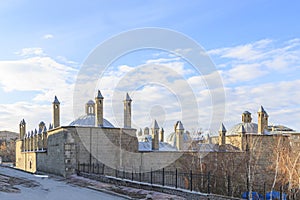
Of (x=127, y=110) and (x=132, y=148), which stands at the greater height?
(x=127, y=110)

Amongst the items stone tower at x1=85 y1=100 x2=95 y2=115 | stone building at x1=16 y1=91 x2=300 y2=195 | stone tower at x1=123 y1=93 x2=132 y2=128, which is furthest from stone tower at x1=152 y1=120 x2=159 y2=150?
stone tower at x1=85 y1=100 x2=95 y2=115

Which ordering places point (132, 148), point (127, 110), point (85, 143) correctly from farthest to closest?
1. point (127, 110)
2. point (132, 148)
3. point (85, 143)

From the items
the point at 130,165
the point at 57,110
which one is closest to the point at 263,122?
the point at 130,165

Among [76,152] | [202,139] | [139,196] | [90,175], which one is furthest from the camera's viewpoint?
[202,139]

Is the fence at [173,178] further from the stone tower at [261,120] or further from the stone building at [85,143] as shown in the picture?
the stone tower at [261,120]

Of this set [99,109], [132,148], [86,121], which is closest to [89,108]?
[86,121]

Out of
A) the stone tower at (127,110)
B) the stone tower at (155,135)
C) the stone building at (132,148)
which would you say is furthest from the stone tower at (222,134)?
the stone tower at (127,110)

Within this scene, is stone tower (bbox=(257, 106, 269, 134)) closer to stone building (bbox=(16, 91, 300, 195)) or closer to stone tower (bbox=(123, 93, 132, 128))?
A: stone building (bbox=(16, 91, 300, 195))

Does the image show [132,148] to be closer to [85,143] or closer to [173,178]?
[173,178]

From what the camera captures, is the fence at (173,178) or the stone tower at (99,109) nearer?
the fence at (173,178)

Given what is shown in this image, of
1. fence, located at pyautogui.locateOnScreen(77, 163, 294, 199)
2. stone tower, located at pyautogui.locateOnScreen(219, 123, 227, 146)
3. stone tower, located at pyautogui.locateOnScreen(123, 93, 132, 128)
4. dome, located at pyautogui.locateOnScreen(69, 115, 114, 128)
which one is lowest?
fence, located at pyautogui.locateOnScreen(77, 163, 294, 199)

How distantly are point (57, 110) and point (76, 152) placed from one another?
854 centimetres

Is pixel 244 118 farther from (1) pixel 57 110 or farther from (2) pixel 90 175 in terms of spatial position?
(2) pixel 90 175

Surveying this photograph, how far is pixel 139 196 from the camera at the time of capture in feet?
34.7
